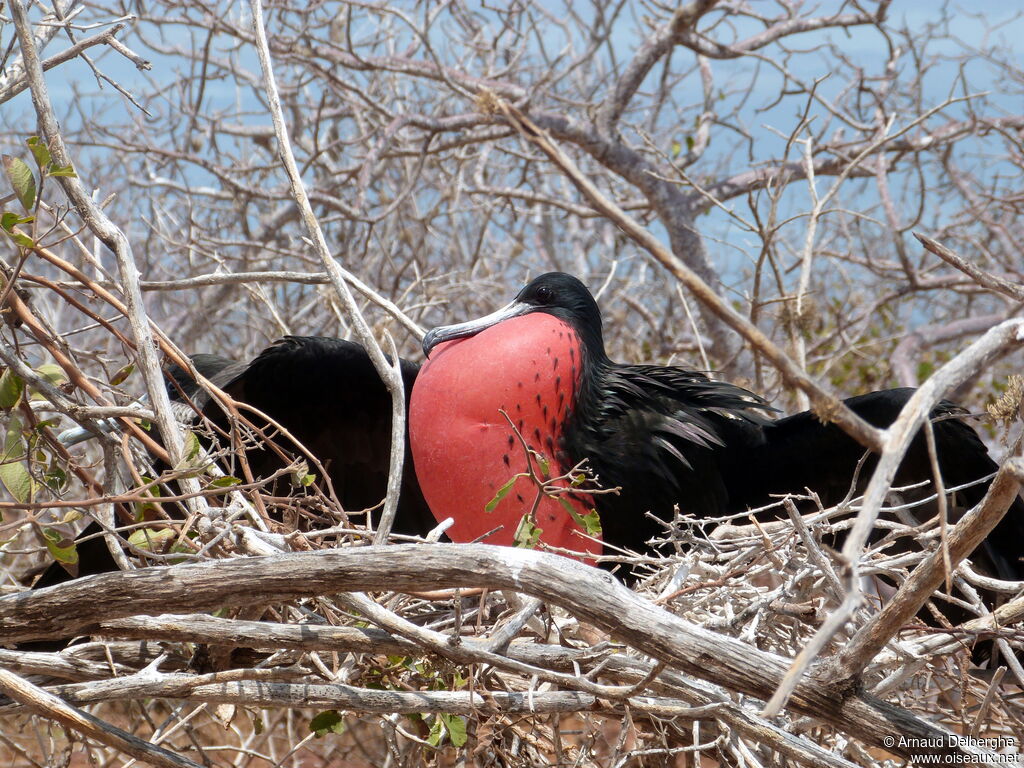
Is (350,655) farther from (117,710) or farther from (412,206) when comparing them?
(412,206)

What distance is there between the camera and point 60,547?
125cm

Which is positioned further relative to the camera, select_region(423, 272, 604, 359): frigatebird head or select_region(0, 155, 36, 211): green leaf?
select_region(423, 272, 604, 359): frigatebird head

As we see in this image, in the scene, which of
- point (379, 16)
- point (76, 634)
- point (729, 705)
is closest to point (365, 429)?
point (76, 634)

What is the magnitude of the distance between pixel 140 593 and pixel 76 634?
0.14 m

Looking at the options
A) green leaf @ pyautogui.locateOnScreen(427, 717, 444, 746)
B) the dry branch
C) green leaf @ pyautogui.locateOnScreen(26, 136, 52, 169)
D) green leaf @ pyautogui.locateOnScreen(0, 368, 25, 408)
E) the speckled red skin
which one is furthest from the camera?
the speckled red skin

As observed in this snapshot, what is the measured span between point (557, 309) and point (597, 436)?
0.29 m

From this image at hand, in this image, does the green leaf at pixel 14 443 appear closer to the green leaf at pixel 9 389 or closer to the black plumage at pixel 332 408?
the green leaf at pixel 9 389

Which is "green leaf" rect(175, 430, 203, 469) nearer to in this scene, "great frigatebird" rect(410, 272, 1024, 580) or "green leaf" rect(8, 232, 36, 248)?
"green leaf" rect(8, 232, 36, 248)

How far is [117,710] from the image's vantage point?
9.36ft

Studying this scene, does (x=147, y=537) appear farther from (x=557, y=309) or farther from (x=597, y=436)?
(x=557, y=309)

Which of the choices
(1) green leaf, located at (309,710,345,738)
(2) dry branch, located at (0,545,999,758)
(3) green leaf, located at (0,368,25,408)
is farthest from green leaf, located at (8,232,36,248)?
(1) green leaf, located at (309,710,345,738)

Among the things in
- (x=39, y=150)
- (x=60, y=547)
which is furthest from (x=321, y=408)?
(x=39, y=150)

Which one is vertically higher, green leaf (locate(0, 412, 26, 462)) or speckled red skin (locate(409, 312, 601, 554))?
green leaf (locate(0, 412, 26, 462))

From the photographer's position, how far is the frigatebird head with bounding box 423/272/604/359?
7.14 feet
